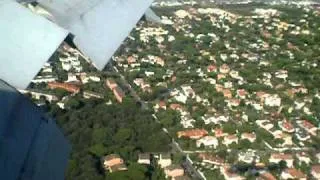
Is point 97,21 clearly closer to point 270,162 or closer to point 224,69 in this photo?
point 270,162

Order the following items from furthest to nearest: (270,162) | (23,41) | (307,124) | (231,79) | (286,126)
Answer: (231,79)
(307,124)
(286,126)
(270,162)
(23,41)

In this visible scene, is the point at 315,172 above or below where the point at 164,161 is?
above

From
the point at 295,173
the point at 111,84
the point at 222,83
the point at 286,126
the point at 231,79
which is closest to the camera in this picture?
the point at 295,173

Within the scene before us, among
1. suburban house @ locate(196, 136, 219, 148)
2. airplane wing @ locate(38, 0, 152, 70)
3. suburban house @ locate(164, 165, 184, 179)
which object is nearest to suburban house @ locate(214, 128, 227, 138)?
suburban house @ locate(196, 136, 219, 148)

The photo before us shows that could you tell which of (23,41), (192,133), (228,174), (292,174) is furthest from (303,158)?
(23,41)

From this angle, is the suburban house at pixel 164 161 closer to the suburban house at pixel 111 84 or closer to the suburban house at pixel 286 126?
the suburban house at pixel 286 126

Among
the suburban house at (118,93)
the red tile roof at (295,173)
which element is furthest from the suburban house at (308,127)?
the suburban house at (118,93)

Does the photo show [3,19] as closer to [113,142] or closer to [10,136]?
[10,136]
